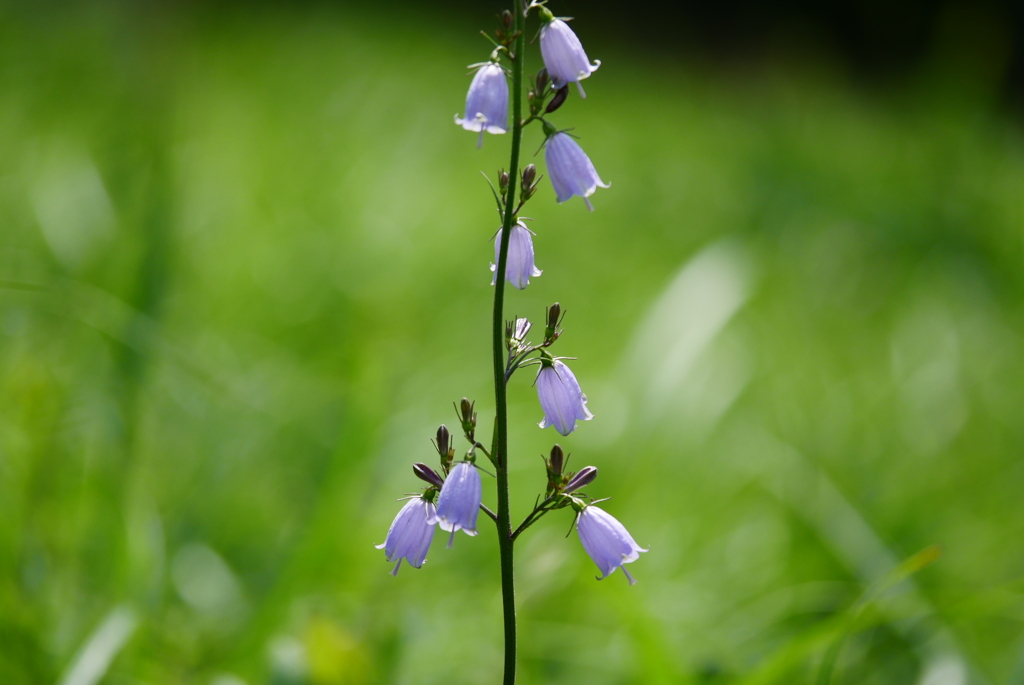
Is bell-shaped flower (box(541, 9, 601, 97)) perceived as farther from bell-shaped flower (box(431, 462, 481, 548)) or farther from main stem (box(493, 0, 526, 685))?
bell-shaped flower (box(431, 462, 481, 548))

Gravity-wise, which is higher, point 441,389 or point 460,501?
point 441,389

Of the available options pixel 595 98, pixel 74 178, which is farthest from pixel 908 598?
pixel 595 98

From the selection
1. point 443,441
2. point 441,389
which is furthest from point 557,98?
point 441,389

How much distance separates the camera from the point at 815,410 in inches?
188

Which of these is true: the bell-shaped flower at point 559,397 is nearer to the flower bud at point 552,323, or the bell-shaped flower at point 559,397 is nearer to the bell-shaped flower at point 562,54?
the flower bud at point 552,323

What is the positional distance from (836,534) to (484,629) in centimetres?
158

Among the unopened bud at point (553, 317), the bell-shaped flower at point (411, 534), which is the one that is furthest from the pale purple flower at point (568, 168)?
the bell-shaped flower at point (411, 534)

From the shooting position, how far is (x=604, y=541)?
147 centimetres

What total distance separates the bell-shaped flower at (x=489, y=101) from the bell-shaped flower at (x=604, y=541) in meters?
0.78

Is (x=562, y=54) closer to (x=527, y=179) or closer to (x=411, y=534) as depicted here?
(x=527, y=179)

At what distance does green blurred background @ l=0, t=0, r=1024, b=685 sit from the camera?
2.54 meters

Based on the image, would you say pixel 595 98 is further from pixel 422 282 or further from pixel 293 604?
pixel 293 604

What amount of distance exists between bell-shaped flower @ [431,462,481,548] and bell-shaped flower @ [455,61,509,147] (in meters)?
0.65

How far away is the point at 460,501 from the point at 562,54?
2.89 ft
